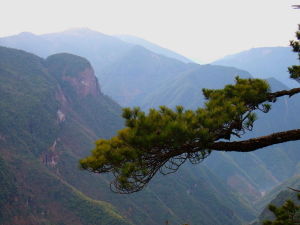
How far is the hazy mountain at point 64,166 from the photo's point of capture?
10962 centimetres

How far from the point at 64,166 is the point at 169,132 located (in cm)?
13113

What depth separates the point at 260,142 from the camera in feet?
29.9

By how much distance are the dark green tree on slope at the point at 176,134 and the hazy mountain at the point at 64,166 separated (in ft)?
321

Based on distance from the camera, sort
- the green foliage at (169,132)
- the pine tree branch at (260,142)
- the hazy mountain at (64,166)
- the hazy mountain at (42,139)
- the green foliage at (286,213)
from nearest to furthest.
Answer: the green foliage at (169,132) → the pine tree branch at (260,142) → the green foliage at (286,213) → the hazy mountain at (42,139) → the hazy mountain at (64,166)

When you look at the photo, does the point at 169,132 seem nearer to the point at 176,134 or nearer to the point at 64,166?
the point at 176,134

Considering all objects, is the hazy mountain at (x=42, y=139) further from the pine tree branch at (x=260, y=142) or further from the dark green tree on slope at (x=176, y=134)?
the pine tree branch at (x=260, y=142)

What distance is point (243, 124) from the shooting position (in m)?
9.30

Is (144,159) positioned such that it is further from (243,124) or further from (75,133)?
(75,133)

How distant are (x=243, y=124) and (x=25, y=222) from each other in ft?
336

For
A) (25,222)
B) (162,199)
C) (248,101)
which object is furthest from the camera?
(162,199)

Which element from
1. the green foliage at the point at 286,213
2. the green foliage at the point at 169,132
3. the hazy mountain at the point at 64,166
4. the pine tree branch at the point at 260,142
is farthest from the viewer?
the hazy mountain at the point at 64,166

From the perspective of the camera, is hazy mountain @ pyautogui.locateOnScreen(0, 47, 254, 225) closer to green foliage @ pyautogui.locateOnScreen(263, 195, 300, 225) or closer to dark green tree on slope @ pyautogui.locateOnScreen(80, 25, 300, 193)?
green foliage @ pyautogui.locateOnScreen(263, 195, 300, 225)

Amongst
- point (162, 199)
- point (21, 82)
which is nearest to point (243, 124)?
point (162, 199)

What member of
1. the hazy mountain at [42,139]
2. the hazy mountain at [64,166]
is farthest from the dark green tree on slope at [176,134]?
the hazy mountain at [64,166]
